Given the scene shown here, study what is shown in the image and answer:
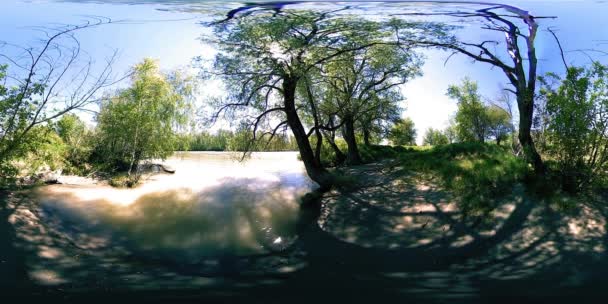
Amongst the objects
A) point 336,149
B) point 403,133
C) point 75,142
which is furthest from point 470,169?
point 75,142

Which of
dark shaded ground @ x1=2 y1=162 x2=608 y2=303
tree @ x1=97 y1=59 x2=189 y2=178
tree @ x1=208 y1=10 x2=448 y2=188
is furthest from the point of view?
tree @ x1=208 y1=10 x2=448 y2=188

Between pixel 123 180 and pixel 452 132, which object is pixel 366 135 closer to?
pixel 452 132

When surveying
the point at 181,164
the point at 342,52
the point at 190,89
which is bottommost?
the point at 181,164

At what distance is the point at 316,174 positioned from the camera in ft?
4.26

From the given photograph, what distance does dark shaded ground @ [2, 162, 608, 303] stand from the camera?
977mm

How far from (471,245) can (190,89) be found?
1.11m

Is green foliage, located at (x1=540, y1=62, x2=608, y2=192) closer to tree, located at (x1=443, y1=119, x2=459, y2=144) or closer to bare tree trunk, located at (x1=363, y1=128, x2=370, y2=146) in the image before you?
tree, located at (x1=443, y1=119, x2=459, y2=144)

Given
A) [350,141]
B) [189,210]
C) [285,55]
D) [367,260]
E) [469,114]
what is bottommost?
[367,260]

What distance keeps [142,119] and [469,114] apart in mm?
1183

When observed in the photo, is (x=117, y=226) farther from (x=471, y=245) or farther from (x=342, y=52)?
(x=471, y=245)

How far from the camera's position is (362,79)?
127cm

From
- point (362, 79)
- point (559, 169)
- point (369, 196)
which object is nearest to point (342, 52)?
point (362, 79)

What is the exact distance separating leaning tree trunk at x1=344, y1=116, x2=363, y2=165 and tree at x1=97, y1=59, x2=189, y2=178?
60cm

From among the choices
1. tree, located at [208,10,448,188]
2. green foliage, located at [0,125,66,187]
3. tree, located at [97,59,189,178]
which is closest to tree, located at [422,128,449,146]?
tree, located at [208,10,448,188]
